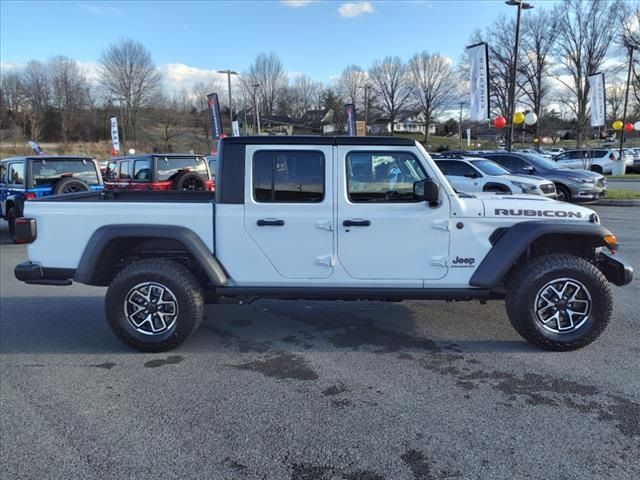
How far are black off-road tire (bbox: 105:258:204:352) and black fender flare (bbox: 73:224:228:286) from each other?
234 mm

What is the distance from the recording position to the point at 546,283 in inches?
161

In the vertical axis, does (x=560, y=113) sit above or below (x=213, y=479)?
above

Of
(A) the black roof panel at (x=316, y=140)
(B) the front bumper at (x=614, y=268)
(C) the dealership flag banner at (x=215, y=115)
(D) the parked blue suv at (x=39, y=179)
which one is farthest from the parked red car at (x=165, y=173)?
(C) the dealership flag banner at (x=215, y=115)

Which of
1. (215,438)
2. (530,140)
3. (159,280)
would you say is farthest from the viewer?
(530,140)

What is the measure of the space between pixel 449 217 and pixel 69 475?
3256mm

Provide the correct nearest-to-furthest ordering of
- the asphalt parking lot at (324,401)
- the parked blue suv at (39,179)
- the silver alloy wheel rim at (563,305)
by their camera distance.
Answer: the asphalt parking lot at (324,401) < the silver alloy wheel rim at (563,305) < the parked blue suv at (39,179)

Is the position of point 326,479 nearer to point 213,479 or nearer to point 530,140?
point 213,479

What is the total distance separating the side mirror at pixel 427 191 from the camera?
3.99 m

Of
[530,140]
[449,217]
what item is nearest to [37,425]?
[449,217]

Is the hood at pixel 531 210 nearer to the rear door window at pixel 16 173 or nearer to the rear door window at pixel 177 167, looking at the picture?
the rear door window at pixel 177 167

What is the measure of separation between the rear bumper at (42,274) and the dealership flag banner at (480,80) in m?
17.9

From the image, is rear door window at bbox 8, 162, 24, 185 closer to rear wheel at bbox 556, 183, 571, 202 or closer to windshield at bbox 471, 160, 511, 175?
windshield at bbox 471, 160, 511, 175

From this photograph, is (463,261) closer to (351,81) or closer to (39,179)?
(39,179)

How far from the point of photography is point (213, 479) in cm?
257
